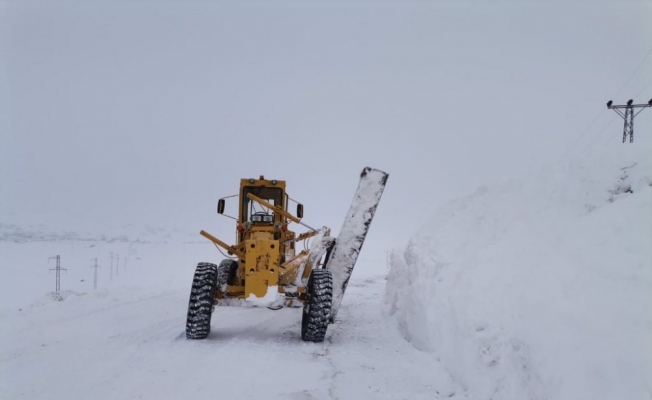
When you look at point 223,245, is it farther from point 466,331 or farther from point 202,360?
point 466,331

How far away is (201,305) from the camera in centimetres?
863

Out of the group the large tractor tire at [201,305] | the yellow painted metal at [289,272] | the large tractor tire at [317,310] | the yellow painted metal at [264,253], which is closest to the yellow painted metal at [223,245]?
the yellow painted metal at [264,253]

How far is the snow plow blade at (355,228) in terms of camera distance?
10289mm

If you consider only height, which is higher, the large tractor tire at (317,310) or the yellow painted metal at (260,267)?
the yellow painted metal at (260,267)

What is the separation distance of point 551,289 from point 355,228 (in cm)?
554

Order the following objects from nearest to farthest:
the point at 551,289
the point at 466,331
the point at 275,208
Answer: the point at 551,289 → the point at 466,331 → the point at 275,208

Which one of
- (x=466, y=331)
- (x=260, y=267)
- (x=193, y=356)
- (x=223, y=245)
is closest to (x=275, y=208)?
(x=223, y=245)

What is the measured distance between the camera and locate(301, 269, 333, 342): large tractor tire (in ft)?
28.5

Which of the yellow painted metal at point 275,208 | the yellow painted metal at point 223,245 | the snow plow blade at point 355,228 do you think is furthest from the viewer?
the yellow painted metal at point 275,208

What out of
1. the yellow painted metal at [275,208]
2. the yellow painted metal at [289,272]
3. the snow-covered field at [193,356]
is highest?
the yellow painted metal at [275,208]

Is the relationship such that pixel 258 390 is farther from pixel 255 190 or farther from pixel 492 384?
pixel 255 190

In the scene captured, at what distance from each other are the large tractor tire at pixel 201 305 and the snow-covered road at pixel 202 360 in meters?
0.19

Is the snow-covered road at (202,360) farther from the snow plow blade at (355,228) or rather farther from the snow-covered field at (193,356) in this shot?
the snow plow blade at (355,228)

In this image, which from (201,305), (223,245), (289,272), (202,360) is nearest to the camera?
(202,360)
